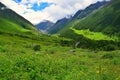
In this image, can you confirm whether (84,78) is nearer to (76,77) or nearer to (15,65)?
(76,77)

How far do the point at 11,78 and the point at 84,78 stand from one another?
5.61 meters

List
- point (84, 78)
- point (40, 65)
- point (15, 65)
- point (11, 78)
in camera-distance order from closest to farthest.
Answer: point (11, 78) < point (84, 78) < point (15, 65) < point (40, 65)

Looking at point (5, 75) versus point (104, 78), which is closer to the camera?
point (5, 75)

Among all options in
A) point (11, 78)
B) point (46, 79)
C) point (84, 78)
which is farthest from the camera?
point (84, 78)

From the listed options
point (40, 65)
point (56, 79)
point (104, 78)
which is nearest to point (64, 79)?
point (56, 79)

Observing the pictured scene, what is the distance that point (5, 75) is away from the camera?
782 inches

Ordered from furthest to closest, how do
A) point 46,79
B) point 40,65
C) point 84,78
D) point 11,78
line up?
point 40,65 < point 84,78 < point 46,79 < point 11,78

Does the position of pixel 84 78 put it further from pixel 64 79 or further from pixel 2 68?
pixel 2 68

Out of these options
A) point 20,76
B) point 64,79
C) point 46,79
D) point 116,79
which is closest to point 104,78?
point 116,79

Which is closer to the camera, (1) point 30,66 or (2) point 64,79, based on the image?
(2) point 64,79

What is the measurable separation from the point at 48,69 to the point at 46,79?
4.51m

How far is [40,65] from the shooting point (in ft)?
86.0

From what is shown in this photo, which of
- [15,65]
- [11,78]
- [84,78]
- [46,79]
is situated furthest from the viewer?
[15,65]

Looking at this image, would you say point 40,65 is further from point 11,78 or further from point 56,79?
point 11,78
